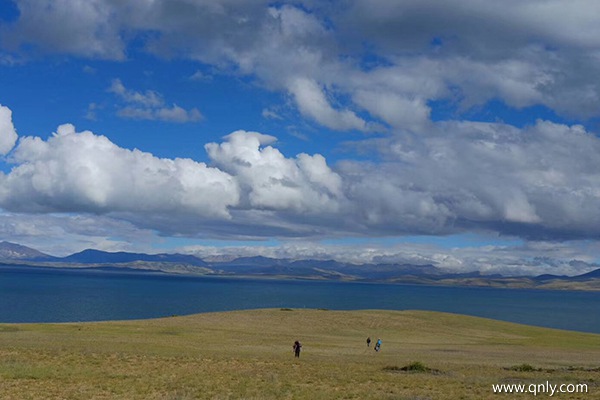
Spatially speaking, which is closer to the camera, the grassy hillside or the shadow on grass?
the grassy hillside

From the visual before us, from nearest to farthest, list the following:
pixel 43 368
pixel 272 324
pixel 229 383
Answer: pixel 229 383 → pixel 43 368 → pixel 272 324

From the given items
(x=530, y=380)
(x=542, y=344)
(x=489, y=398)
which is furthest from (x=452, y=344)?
(x=489, y=398)

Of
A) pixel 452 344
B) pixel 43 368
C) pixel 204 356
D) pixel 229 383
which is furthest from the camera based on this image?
pixel 452 344

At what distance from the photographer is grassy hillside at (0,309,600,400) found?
98.9 ft

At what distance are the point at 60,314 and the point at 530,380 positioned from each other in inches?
4827

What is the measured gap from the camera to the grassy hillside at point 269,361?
98.9 ft

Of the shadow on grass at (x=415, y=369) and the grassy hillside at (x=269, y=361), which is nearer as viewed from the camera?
the grassy hillside at (x=269, y=361)

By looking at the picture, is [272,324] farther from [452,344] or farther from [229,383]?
[229,383]

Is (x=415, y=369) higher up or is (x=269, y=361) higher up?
(x=415, y=369)

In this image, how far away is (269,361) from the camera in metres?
44.8

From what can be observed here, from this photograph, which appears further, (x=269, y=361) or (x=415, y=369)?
(x=269, y=361)

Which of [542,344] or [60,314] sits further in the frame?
[60,314]

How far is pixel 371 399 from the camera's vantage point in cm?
2838

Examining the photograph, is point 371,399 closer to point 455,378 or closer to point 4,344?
point 455,378
